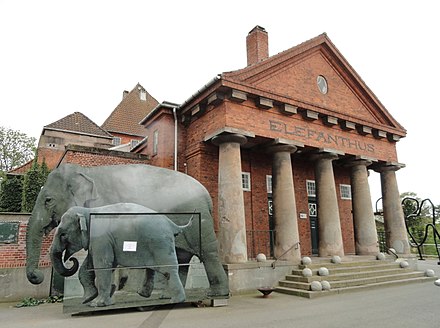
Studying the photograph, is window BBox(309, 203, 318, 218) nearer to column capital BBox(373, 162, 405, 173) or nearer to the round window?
column capital BBox(373, 162, 405, 173)

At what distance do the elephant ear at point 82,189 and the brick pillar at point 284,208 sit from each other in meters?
6.66

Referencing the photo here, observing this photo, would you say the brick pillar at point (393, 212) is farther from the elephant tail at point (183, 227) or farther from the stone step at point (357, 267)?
the elephant tail at point (183, 227)

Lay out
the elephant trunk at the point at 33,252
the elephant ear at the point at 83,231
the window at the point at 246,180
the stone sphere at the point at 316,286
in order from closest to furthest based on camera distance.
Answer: the elephant ear at the point at 83,231 < the elephant trunk at the point at 33,252 < the stone sphere at the point at 316,286 < the window at the point at 246,180

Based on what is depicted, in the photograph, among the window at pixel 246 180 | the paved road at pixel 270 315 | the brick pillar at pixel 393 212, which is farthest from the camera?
the brick pillar at pixel 393 212

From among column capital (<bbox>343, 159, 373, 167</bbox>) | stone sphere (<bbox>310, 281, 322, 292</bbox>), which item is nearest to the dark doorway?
column capital (<bbox>343, 159, 373, 167</bbox>)

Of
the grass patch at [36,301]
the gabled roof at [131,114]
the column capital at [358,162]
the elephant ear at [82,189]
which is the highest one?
the gabled roof at [131,114]

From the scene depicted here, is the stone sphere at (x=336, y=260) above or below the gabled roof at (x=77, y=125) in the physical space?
below

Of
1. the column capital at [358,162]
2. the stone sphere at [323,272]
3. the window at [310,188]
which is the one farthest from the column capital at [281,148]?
the stone sphere at [323,272]

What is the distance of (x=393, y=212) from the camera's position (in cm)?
1595

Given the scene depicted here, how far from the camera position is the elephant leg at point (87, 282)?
730 centimetres

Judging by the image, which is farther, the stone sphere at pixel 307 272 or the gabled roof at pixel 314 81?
the gabled roof at pixel 314 81

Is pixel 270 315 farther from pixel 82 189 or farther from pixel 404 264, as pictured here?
pixel 404 264

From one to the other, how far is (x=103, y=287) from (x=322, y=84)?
40.6 ft

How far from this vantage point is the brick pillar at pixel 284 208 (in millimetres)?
11938
